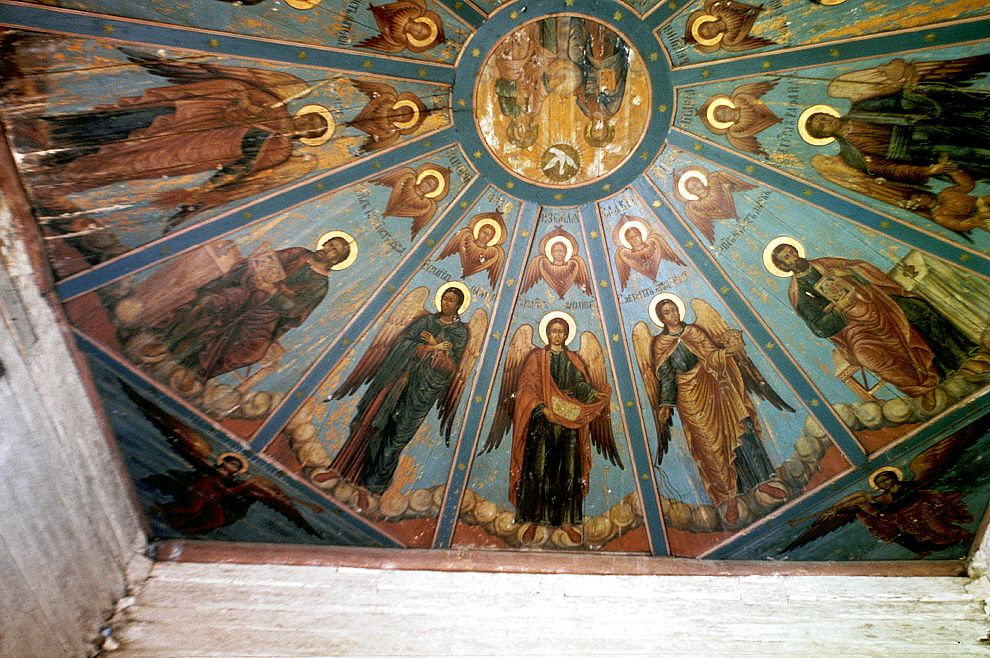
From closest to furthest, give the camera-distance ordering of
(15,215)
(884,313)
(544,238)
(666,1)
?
(15,215)
(666,1)
(884,313)
(544,238)

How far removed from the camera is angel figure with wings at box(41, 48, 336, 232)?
20.0ft

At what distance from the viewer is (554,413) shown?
7.59m

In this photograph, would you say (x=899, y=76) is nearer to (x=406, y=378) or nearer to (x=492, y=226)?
(x=492, y=226)

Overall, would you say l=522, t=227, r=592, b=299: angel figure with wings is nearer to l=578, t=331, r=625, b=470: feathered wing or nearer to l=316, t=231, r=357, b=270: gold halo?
l=578, t=331, r=625, b=470: feathered wing

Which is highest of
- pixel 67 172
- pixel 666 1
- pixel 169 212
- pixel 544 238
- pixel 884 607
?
pixel 666 1

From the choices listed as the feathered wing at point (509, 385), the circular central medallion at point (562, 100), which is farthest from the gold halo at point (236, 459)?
the circular central medallion at point (562, 100)

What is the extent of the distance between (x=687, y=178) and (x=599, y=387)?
2030mm

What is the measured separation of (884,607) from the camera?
6.68m

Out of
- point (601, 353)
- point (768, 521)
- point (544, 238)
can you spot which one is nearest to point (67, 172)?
point (544, 238)

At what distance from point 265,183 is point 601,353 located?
3316mm

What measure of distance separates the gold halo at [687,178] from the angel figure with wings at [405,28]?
2374 mm

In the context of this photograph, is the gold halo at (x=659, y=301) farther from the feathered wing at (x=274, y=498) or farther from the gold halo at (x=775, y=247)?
the feathered wing at (x=274, y=498)

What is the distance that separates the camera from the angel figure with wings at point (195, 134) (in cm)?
610

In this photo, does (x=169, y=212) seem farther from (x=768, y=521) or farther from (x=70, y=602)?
(x=768, y=521)
